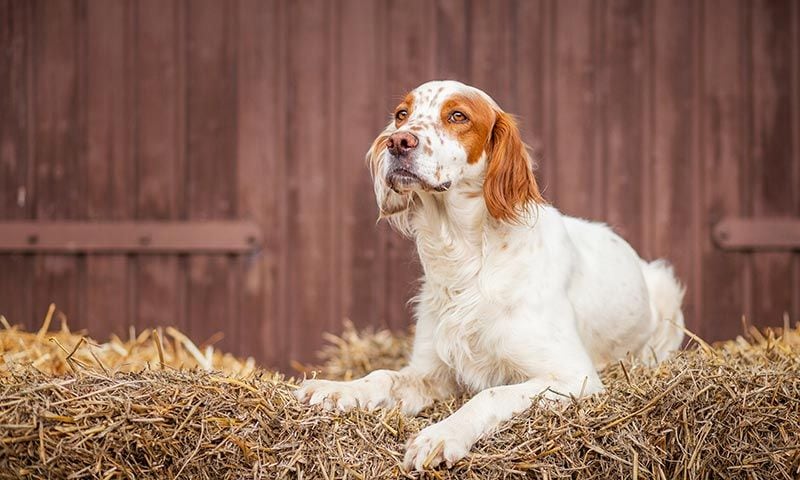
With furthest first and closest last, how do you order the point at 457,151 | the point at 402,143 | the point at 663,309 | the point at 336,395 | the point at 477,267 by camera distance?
the point at 663,309 → the point at 477,267 → the point at 457,151 → the point at 402,143 → the point at 336,395

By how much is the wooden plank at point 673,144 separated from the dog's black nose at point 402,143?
235 centimetres

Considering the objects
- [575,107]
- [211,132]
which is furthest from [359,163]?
[575,107]

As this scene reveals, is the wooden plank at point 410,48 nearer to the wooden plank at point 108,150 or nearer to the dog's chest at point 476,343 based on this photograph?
the wooden plank at point 108,150

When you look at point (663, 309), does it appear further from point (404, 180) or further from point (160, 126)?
point (160, 126)

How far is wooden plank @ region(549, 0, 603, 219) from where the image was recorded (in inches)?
163

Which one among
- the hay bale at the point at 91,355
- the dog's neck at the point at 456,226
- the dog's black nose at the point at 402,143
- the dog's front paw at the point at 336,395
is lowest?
the hay bale at the point at 91,355

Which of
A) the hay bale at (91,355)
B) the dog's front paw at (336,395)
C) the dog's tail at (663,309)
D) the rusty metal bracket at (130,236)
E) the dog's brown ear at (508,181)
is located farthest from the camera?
the rusty metal bracket at (130,236)

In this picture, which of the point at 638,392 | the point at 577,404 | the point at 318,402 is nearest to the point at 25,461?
the point at 318,402

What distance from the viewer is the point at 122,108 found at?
4176 millimetres

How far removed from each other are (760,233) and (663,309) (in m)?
1.37

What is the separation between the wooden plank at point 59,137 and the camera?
4172 millimetres

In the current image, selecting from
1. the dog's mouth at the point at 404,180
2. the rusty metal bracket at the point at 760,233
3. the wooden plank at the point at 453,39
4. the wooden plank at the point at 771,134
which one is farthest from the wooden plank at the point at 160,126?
the wooden plank at the point at 771,134

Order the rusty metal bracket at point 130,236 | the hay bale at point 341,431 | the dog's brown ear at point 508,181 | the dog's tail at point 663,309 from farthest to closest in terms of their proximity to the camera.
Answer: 1. the rusty metal bracket at point 130,236
2. the dog's tail at point 663,309
3. the dog's brown ear at point 508,181
4. the hay bale at point 341,431

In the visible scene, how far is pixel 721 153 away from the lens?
4.19 m
